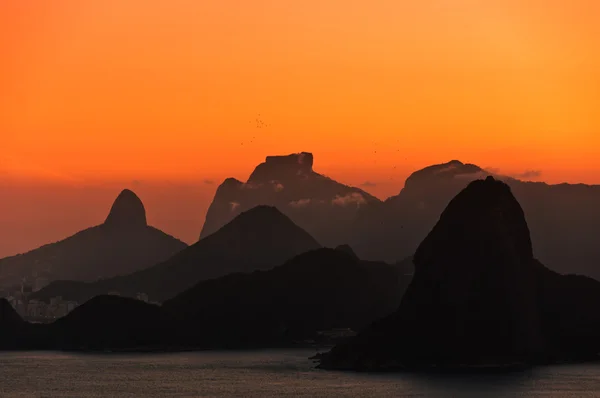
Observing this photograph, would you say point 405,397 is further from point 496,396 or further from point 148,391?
point 148,391

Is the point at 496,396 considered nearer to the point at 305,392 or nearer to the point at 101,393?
the point at 305,392

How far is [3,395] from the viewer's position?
197 m

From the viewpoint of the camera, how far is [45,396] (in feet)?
642

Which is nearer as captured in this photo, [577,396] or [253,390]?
[577,396]

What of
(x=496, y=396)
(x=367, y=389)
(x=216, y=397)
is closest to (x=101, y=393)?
(x=216, y=397)

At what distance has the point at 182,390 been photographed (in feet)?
655

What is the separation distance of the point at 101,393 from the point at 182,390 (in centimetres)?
1118

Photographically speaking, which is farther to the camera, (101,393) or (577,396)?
(101,393)

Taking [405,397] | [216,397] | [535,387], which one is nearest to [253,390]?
[216,397]

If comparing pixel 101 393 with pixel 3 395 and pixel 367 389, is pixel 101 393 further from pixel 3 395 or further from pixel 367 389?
pixel 367 389

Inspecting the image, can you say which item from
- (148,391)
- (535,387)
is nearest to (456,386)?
(535,387)

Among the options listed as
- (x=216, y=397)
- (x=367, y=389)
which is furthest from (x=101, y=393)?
(x=367, y=389)

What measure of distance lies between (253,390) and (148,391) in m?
14.7

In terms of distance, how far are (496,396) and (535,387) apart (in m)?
12.8
